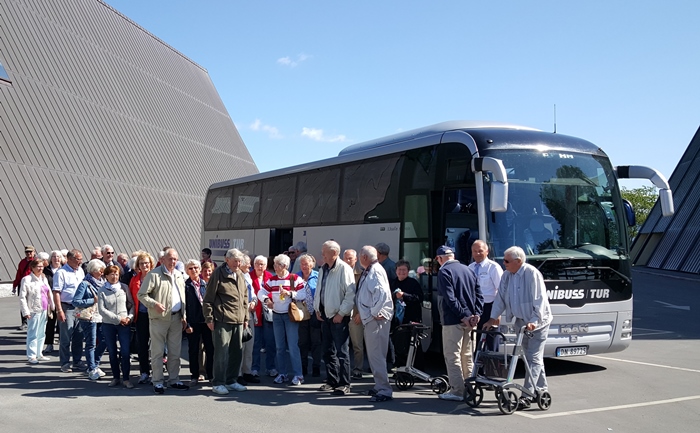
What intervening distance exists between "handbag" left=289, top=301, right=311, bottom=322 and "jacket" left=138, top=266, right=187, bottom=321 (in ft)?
4.79

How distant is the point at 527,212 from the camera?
9859 mm

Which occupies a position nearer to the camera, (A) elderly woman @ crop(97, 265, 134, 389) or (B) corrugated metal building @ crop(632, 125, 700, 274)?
(A) elderly woman @ crop(97, 265, 134, 389)

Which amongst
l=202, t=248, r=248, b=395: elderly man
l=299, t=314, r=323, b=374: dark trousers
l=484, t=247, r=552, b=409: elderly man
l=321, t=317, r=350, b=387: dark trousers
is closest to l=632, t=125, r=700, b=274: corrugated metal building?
l=299, t=314, r=323, b=374: dark trousers

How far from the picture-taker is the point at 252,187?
57.0ft

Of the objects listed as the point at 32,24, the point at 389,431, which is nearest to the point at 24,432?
the point at 389,431

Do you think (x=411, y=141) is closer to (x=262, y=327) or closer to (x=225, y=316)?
(x=262, y=327)

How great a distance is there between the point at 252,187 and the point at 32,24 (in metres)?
20.3

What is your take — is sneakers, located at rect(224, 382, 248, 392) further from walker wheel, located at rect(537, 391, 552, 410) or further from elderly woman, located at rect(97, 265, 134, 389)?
walker wheel, located at rect(537, 391, 552, 410)

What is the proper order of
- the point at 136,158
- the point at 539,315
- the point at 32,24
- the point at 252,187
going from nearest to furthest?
1. the point at 539,315
2. the point at 252,187
3. the point at 32,24
4. the point at 136,158

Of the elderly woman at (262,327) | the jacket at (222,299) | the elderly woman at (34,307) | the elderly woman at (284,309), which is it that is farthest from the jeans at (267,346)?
the elderly woman at (34,307)

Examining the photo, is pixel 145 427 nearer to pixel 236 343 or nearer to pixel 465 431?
pixel 236 343

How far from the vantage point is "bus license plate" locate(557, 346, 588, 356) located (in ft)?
31.4

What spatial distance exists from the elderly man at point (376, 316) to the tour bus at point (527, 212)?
1631mm

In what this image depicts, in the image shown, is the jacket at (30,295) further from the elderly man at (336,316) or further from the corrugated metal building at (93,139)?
the corrugated metal building at (93,139)
